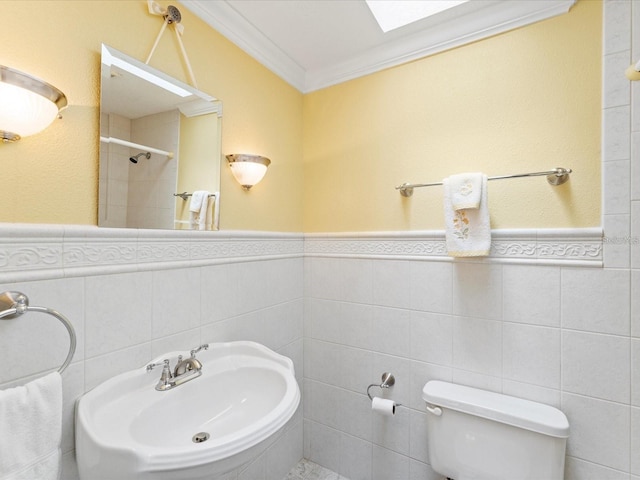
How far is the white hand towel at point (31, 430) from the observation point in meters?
0.67

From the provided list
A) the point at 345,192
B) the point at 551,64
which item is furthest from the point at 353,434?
the point at 551,64

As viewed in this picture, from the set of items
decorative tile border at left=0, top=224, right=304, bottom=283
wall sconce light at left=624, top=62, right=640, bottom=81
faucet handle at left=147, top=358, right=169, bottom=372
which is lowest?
faucet handle at left=147, top=358, right=169, bottom=372

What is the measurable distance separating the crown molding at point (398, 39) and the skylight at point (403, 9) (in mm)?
83

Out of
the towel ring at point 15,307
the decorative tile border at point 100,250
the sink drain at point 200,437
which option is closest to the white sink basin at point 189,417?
the sink drain at point 200,437

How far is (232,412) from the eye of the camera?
1.16 metres

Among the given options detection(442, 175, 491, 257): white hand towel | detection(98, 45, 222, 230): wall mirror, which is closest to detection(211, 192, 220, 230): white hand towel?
detection(98, 45, 222, 230): wall mirror

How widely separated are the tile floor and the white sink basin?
0.86m

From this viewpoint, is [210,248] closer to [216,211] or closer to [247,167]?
[216,211]

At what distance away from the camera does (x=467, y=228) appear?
129 centimetres

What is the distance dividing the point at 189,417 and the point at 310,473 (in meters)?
1.02

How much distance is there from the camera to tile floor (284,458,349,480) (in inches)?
66.0

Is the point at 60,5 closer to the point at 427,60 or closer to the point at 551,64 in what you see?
the point at 427,60

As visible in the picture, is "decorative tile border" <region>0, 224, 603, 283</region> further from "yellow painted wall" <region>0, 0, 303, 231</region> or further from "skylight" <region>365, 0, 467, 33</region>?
"skylight" <region>365, 0, 467, 33</region>

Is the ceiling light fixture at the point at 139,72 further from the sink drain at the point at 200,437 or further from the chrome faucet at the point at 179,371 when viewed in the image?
the sink drain at the point at 200,437
